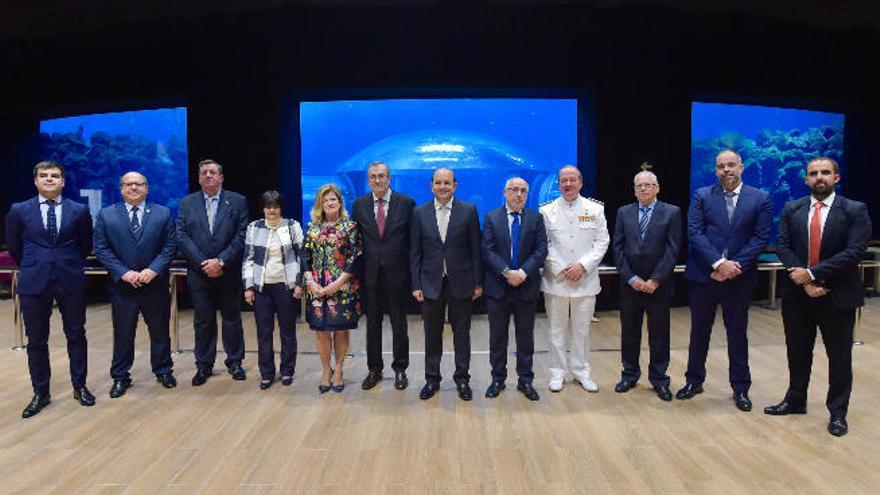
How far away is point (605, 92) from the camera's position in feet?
23.1

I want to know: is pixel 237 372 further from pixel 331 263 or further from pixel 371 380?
pixel 331 263

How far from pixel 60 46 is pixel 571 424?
773cm

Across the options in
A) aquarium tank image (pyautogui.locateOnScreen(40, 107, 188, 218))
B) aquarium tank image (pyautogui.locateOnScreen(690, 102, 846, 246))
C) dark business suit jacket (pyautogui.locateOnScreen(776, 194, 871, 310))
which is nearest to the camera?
dark business suit jacket (pyautogui.locateOnScreen(776, 194, 871, 310))

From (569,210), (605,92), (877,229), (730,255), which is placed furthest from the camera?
(877,229)

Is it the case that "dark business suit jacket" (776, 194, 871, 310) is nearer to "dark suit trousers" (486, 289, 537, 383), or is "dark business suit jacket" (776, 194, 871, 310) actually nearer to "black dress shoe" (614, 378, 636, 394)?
"black dress shoe" (614, 378, 636, 394)

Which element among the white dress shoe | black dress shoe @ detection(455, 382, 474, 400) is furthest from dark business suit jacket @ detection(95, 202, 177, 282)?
the white dress shoe

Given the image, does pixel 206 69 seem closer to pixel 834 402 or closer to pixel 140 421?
pixel 140 421

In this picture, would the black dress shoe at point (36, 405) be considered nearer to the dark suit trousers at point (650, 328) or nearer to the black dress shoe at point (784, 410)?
the dark suit trousers at point (650, 328)

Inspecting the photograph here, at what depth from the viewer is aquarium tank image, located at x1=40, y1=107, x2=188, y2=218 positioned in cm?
929

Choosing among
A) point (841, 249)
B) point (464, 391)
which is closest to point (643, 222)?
point (841, 249)

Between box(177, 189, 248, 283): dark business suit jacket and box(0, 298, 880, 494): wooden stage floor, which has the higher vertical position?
box(177, 189, 248, 283): dark business suit jacket

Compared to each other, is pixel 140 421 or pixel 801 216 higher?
pixel 801 216

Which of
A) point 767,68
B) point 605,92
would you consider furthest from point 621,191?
point 767,68

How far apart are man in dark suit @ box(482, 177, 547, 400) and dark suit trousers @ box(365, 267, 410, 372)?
61 cm
